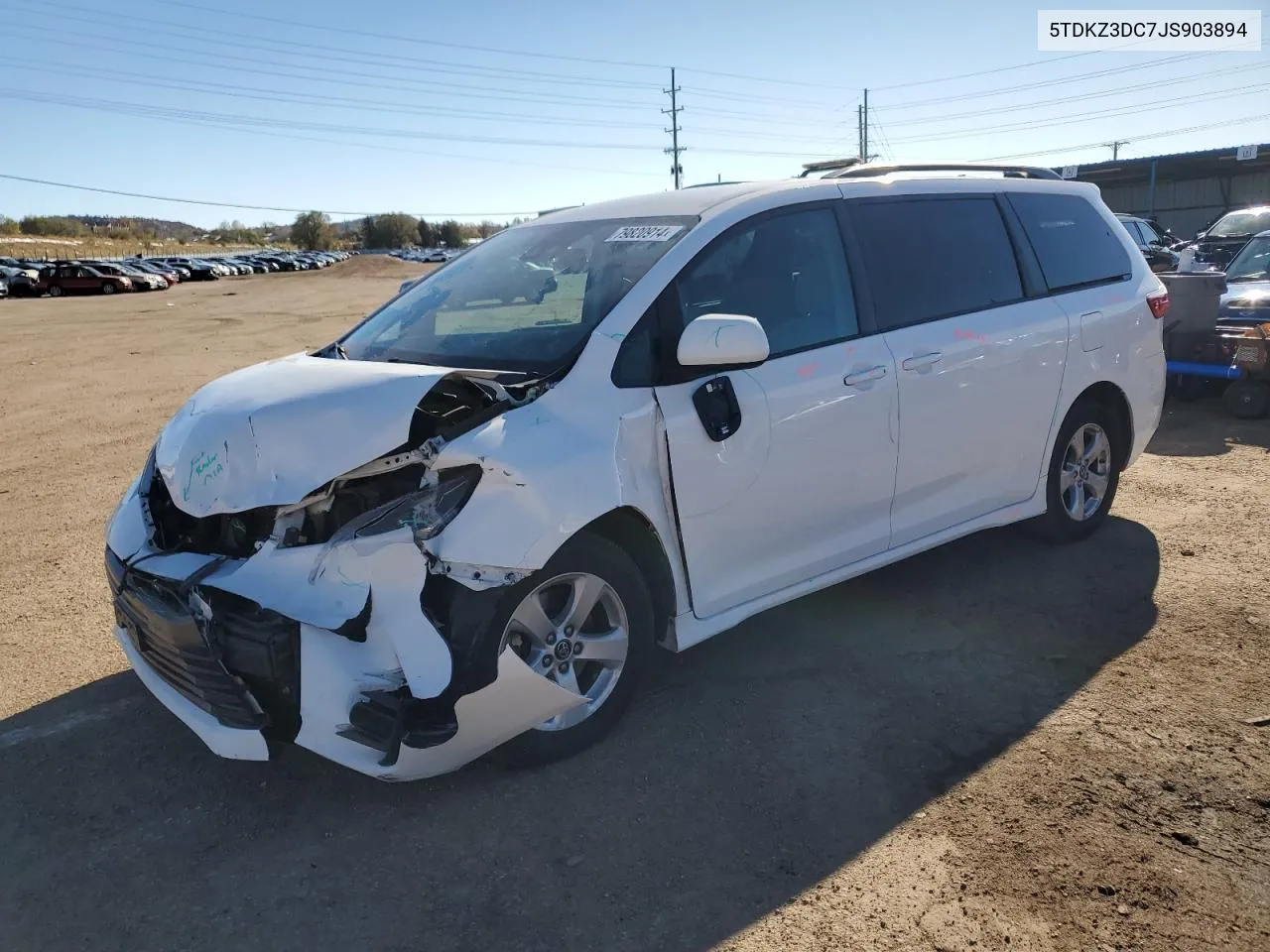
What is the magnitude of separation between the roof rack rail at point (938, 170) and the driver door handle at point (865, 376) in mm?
1021

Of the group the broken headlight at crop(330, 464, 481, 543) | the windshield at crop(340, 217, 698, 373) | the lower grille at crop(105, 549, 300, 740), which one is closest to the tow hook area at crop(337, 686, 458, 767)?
the lower grille at crop(105, 549, 300, 740)

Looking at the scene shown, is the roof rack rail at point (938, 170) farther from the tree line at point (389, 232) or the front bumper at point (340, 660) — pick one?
the tree line at point (389, 232)

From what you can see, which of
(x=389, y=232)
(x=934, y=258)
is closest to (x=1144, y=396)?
(x=934, y=258)

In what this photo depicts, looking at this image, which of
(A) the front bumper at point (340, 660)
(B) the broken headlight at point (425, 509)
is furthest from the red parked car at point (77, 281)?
(B) the broken headlight at point (425, 509)

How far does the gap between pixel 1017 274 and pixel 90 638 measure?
4.77m

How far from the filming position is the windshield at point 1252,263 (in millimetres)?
10242

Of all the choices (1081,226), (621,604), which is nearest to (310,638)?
(621,604)

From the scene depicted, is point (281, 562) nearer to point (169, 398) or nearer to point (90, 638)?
point (90, 638)

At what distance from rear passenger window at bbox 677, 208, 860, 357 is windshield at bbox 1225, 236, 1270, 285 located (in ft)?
26.6

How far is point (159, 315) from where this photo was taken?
96.6 feet

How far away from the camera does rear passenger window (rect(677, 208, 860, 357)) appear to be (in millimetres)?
3750

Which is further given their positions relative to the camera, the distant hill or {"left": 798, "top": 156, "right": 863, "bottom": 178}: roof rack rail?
the distant hill

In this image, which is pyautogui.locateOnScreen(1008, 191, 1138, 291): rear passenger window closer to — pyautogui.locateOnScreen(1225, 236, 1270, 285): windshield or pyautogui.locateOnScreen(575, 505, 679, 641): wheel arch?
pyautogui.locateOnScreen(575, 505, 679, 641): wheel arch

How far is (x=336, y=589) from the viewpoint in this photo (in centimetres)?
291
